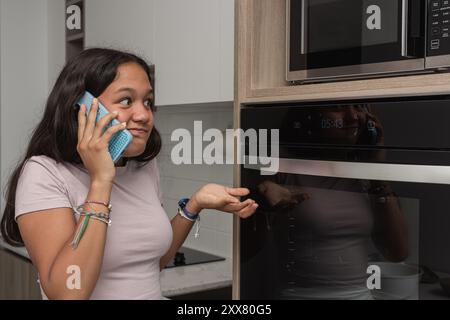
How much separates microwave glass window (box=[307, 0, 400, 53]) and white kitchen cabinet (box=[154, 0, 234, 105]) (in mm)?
471

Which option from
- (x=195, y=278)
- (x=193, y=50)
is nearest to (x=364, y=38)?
(x=193, y=50)

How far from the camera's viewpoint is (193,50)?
1.68 m

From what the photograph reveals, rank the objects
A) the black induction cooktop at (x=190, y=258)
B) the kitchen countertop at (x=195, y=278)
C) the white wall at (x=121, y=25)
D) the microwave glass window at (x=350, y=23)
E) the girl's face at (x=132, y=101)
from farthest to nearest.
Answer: the black induction cooktop at (x=190, y=258)
the white wall at (x=121, y=25)
the kitchen countertop at (x=195, y=278)
the girl's face at (x=132, y=101)
the microwave glass window at (x=350, y=23)

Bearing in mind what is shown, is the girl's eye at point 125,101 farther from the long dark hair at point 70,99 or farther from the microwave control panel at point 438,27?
the microwave control panel at point 438,27

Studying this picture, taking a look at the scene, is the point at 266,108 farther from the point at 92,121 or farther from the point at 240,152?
the point at 92,121

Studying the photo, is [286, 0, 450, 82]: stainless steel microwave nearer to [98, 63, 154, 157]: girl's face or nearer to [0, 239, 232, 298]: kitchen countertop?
[98, 63, 154, 157]: girl's face

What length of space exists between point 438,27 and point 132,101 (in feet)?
1.90

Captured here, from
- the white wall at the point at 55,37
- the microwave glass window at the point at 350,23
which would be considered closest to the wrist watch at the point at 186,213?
the microwave glass window at the point at 350,23

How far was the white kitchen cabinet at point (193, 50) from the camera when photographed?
1.55 metres

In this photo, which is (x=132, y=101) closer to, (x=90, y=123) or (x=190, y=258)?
(x=90, y=123)

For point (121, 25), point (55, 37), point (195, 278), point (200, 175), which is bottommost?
point (195, 278)

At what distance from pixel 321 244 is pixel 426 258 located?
0.71 ft

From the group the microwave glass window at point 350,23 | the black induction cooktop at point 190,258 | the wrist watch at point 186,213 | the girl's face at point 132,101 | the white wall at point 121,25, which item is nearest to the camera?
the microwave glass window at point 350,23
